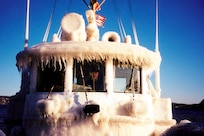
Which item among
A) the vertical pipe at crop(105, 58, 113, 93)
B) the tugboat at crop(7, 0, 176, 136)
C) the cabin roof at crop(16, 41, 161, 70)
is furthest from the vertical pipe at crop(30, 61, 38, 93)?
the vertical pipe at crop(105, 58, 113, 93)

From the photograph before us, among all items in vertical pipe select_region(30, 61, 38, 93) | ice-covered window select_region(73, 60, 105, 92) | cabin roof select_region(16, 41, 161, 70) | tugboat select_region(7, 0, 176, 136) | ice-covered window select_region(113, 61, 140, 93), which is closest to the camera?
tugboat select_region(7, 0, 176, 136)

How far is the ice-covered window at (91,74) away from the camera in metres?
9.82

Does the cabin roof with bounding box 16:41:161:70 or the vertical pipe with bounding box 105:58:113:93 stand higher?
the cabin roof with bounding box 16:41:161:70

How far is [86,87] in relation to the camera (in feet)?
32.5

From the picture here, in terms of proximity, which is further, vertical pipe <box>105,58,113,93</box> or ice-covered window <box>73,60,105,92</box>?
ice-covered window <box>73,60,105,92</box>

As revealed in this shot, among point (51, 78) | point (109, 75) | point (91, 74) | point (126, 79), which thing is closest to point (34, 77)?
point (51, 78)

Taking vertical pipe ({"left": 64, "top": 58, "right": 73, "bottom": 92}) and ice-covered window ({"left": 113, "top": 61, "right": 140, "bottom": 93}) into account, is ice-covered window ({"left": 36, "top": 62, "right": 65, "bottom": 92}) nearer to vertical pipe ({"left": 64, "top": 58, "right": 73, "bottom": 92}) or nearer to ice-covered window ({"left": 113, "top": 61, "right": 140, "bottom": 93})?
vertical pipe ({"left": 64, "top": 58, "right": 73, "bottom": 92})

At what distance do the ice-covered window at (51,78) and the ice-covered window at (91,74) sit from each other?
528 mm

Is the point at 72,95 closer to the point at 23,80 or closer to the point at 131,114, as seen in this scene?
the point at 131,114

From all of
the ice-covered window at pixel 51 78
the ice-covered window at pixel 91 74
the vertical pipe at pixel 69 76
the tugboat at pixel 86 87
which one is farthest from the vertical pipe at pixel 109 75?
the ice-covered window at pixel 51 78

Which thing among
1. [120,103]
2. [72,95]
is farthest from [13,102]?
[120,103]

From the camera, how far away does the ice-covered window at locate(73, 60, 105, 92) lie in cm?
982

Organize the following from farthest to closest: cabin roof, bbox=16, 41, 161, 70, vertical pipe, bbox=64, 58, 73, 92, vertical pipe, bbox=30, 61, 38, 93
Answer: vertical pipe, bbox=30, 61, 38, 93
vertical pipe, bbox=64, 58, 73, 92
cabin roof, bbox=16, 41, 161, 70

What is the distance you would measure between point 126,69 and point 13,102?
5.26 metres
